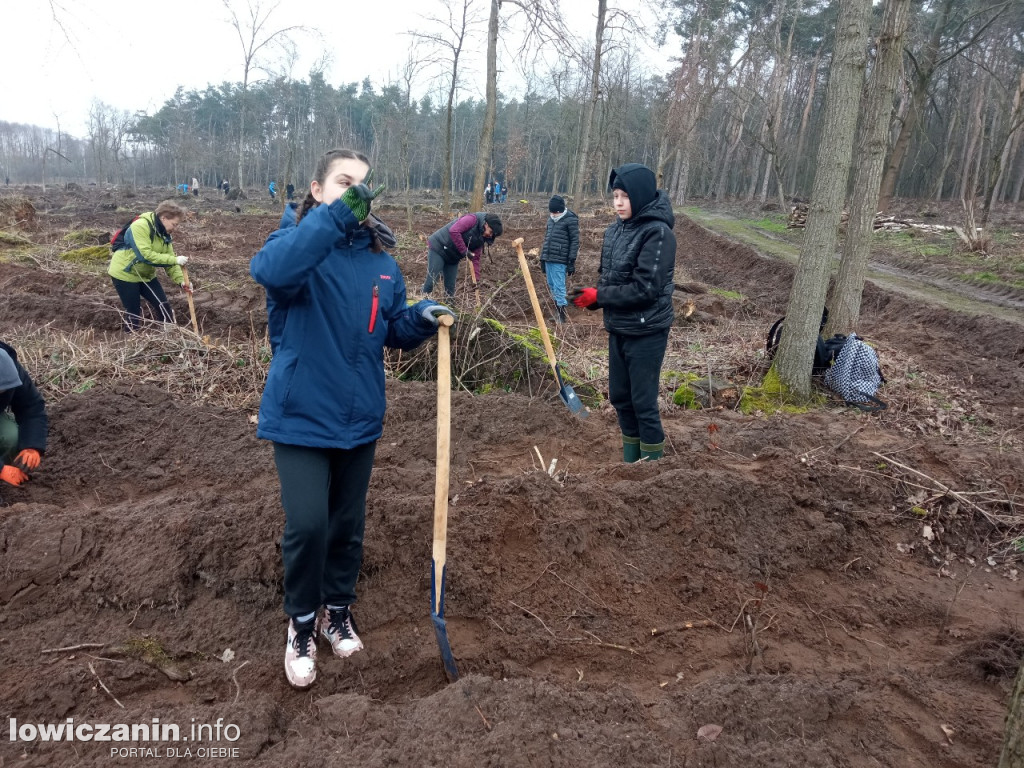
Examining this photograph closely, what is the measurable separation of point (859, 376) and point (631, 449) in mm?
3035

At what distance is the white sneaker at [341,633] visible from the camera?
2734mm

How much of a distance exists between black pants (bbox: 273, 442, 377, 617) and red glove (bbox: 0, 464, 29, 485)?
2549 mm

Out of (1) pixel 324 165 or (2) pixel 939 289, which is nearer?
(1) pixel 324 165

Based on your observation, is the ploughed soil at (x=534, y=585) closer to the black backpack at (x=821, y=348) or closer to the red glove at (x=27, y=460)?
the red glove at (x=27, y=460)

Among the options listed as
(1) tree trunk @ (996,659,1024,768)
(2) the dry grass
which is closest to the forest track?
(1) tree trunk @ (996,659,1024,768)

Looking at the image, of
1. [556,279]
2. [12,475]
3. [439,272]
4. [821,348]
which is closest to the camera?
[12,475]

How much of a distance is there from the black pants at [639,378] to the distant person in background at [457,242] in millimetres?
4733

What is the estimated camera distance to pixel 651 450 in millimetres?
4277

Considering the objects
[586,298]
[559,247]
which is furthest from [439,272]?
[586,298]

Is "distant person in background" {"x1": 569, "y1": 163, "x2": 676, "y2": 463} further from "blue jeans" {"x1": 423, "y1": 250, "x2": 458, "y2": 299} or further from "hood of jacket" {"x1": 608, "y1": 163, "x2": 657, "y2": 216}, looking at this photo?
"blue jeans" {"x1": 423, "y1": 250, "x2": 458, "y2": 299}

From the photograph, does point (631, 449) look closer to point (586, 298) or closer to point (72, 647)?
point (586, 298)

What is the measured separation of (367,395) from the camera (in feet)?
7.99

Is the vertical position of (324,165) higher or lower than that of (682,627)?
higher

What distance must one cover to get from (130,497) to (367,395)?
287 cm
